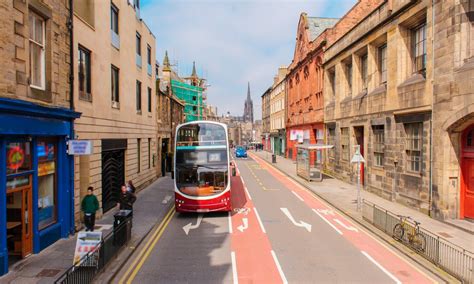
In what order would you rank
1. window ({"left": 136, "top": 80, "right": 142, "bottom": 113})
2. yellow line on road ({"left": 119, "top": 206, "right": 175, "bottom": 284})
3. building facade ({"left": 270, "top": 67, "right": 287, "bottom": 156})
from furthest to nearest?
building facade ({"left": 270, "top": 67, "right": 287, "bottom": 156}) < window ({"left": 136, "top": 80, "right": 142, "bottom": 113}) < yellow line on road ({"left": 119, "top": 206, "right": 175, "bottom": 284})

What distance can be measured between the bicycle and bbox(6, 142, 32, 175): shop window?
40.1 feet

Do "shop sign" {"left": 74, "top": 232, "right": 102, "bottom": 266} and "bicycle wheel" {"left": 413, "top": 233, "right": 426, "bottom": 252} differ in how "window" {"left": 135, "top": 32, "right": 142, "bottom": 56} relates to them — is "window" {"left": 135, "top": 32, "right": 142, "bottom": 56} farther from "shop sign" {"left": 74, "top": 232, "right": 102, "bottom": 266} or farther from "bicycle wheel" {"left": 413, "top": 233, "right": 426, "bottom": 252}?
"bicycle wheel" {"left": 413, "top": 233, "right": 426, "bottom": 252}

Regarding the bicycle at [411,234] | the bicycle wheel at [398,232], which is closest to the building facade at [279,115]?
the bicycle wheel at [398,232]

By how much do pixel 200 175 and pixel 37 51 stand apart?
7.82 m

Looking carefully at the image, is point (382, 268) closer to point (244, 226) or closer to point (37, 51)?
point (244, 226)

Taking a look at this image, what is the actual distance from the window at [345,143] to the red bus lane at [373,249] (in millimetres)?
8639

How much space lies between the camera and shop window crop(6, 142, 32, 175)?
909 centimetres

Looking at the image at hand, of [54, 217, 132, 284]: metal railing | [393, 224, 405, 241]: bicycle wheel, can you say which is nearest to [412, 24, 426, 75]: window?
[393, 224, 405, 241]: bicycle wheel

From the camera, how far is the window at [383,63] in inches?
807

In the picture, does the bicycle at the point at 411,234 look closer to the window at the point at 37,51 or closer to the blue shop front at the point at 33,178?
the blue shop front at the point at 33,178

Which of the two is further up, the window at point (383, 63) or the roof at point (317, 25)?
the roof at point (317, 25)

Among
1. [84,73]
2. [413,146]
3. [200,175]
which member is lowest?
[200,175]

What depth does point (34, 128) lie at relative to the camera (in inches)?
382

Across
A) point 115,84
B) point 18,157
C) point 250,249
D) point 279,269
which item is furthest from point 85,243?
point 115,84
